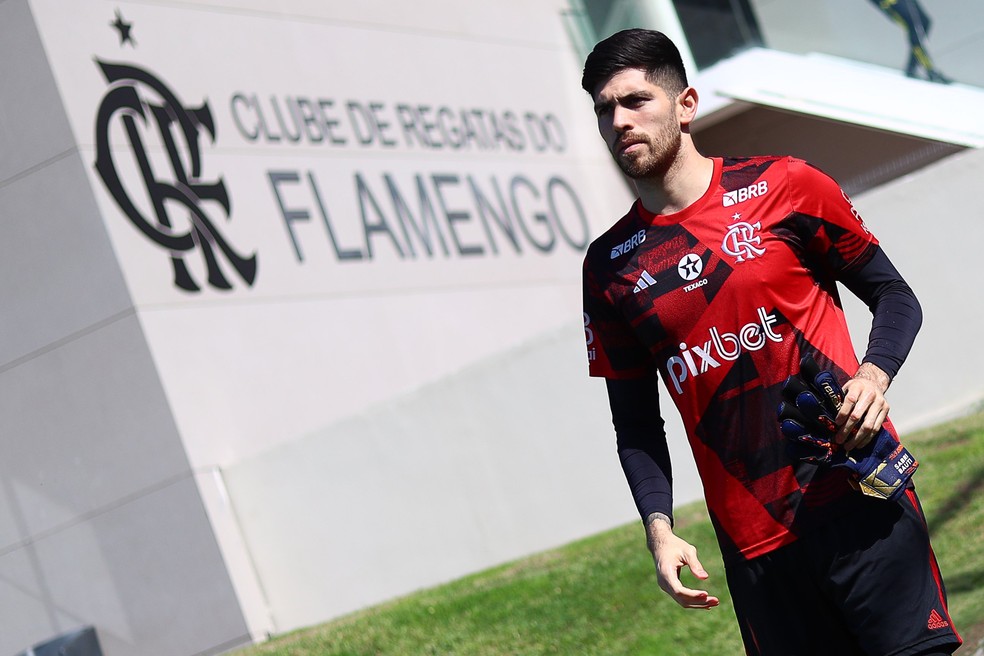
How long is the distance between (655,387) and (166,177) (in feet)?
32.7

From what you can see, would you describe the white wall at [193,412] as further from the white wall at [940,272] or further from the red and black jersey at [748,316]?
the red and black jersey at [748,316]

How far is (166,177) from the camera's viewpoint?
1273cm

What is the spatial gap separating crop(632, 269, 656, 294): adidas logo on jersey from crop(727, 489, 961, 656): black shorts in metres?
0.68

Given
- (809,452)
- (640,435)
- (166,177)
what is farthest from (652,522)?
(166,177)

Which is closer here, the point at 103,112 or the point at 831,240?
the point at 831,240

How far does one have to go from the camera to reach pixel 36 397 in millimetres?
12414

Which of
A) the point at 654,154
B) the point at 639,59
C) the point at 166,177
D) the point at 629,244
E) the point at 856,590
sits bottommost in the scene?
the point at 856,590

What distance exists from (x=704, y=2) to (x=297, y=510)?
9.20 meters

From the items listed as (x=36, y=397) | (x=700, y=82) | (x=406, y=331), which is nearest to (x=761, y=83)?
(x=700, y=82)

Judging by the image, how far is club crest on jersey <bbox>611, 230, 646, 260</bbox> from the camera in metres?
3.35

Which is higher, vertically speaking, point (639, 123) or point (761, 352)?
point (639, 123)

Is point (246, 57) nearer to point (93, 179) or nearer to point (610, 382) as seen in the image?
point (93, 179)

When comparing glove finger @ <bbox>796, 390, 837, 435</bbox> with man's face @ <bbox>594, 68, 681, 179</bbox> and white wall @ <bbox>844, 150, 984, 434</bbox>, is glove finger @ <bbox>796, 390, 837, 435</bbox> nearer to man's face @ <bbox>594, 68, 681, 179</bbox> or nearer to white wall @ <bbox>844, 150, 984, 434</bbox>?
man's face @ <bbox>594, 68, 681, 179</bbox>

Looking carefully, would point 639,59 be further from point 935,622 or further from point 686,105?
point 935,622
